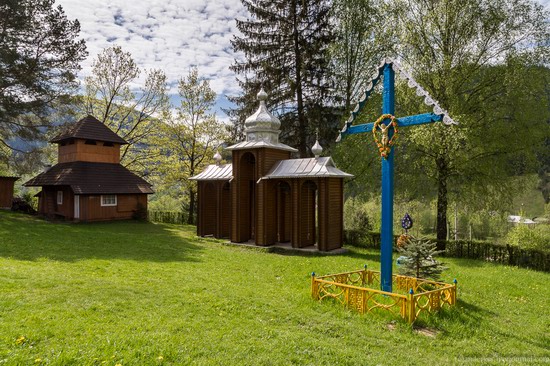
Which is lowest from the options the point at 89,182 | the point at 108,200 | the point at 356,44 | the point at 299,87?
the point at 108,200

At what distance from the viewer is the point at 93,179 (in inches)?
973

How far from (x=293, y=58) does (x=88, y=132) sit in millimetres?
15801

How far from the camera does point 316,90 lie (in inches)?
934

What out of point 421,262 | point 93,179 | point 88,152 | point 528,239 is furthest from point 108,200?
point 528,239

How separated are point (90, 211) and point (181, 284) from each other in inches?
719

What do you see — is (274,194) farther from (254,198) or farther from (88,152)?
(88,152)

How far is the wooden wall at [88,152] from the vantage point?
2586 cm

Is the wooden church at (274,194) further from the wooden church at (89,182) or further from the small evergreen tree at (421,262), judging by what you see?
the wooden church at (89,182)

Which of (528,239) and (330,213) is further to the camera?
(528,239)

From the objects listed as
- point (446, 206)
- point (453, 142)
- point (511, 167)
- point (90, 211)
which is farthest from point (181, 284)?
point (90, 211)

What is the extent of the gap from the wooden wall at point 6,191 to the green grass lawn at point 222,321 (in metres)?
19.8

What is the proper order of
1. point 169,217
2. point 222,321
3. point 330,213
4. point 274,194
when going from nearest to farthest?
point 222,321
point 330,213
point 274,194
point 169,217

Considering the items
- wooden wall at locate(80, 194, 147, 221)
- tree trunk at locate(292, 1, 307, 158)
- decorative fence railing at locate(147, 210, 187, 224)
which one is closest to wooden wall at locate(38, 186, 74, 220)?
wooden wall at locate(80, 194, 147, 221)

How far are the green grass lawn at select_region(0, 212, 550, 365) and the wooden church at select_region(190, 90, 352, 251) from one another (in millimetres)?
4994
